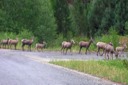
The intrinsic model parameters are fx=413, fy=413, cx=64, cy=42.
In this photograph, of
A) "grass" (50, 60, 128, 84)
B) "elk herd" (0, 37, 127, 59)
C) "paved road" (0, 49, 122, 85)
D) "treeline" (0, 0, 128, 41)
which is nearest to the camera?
"paved road" (0, 49, 122, 85)

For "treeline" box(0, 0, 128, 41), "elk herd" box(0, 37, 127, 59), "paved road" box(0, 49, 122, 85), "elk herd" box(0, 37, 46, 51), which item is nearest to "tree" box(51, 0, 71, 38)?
"treeline" box(0, 0, 128, 41)

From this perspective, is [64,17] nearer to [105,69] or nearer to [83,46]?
[83,46]

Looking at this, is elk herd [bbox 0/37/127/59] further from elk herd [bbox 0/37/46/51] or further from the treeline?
the treeline

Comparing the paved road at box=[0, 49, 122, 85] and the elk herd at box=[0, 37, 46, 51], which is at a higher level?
the paved road at box=[0, 49, 122, 85]

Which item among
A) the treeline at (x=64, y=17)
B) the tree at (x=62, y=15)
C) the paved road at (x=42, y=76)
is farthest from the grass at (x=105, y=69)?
the tree at (x=62, y=15)

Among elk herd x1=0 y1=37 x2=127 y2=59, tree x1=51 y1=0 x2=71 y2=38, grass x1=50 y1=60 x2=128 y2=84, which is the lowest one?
tree x1=51 y1=0 x2=71 y2=38

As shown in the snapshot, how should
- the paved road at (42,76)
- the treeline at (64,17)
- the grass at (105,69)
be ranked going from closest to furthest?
1. the paved road at (42,76)
2. the grass at (105,69)
3. the treeline at (64,17)

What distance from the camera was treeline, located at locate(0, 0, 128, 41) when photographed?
52.8 m

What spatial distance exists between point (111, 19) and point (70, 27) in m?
23.6

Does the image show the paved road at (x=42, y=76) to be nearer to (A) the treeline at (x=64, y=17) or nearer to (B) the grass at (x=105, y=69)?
(B) the grass at (x=105, y=69)

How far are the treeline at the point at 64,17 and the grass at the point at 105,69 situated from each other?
28598 mm

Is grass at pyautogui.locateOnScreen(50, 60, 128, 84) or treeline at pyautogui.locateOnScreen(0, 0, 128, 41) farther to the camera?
treeline at pyautogui.locateOnScreen(0, 0, 128, 41)

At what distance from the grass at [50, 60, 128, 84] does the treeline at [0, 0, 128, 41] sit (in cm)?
2860

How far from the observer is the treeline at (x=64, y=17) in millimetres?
52812
